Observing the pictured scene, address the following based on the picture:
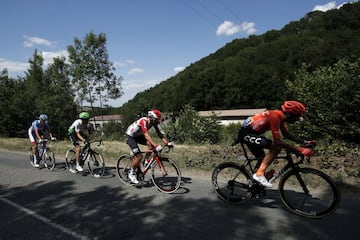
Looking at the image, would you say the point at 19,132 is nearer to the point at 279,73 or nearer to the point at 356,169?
the point at 356,169

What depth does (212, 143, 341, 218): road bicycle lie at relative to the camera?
4.20 m

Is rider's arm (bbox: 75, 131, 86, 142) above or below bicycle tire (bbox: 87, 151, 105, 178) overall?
above

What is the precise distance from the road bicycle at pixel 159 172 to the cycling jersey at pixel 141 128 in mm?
517

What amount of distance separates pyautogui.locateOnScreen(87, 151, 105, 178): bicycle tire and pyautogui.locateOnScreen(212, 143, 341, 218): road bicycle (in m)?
4.07

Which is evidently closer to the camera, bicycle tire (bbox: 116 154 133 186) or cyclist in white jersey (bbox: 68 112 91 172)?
bicycle tire (bbox: 116 154 133 186)

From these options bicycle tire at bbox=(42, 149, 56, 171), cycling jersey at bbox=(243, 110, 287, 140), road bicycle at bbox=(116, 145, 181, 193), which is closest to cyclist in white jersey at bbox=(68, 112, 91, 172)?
bicycle tire at bbox=(42, 149, 56, 171)

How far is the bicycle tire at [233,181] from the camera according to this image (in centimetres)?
496

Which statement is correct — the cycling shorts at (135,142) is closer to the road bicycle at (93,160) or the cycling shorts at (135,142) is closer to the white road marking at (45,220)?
the road bicycle at (93,160)

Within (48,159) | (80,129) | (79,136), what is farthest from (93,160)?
(48,159)

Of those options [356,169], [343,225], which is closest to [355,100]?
[356,169]

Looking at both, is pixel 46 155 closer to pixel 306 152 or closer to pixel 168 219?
pixel 168 219

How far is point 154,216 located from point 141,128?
2.29m

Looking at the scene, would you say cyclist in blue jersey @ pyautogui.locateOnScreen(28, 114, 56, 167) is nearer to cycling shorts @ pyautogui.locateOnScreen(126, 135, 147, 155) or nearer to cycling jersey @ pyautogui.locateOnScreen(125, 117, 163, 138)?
cycling shorts @ pyautogui.locateOnScreen(126, 135, 147, 155)

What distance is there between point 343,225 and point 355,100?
8712mm
